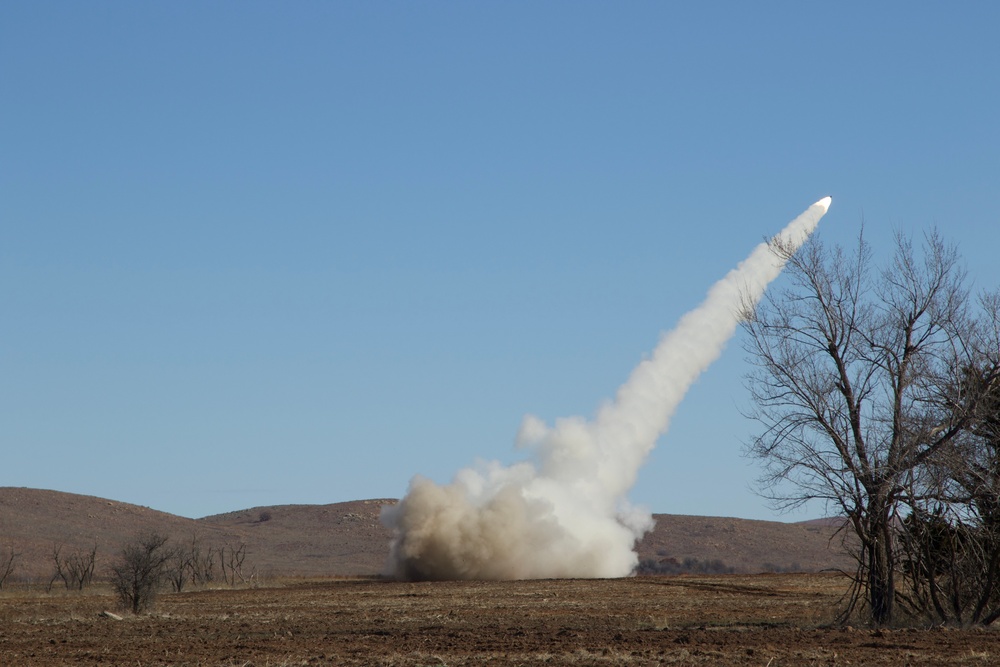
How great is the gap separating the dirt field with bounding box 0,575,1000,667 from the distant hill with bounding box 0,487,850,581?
43848 mm

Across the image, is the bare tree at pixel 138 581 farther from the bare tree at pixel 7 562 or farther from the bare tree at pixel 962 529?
the bare tree at pixel 7 562

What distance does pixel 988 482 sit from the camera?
24.7m

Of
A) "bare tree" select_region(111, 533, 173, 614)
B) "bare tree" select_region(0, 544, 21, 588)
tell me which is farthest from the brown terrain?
"bare tree" select_region(0, 544, 21, 588)

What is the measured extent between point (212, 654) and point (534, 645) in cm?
567

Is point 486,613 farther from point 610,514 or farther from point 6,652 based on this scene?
point 610,514

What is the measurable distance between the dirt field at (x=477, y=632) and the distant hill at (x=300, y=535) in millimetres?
43848

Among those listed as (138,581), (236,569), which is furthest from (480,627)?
(236,569)

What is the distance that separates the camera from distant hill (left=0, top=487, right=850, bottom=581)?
9156cm

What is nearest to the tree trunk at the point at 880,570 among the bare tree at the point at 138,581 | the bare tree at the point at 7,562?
the bare tree at the point at 138,581

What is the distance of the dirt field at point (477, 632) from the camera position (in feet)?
65.7

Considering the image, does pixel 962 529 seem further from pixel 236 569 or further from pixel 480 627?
pixel 236 569

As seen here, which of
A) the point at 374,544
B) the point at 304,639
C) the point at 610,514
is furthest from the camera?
the point at 374,544

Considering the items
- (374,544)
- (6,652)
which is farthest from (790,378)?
(374,544)

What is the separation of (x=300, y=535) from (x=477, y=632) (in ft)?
291
